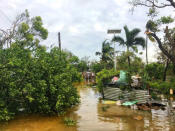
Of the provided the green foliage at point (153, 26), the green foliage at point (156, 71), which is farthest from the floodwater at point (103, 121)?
the green foliage at point (156, 71)

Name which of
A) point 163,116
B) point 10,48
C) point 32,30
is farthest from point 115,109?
point 32,30

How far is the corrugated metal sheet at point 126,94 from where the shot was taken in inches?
342

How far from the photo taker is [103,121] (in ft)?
22.5

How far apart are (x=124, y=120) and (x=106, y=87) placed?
3670 mm

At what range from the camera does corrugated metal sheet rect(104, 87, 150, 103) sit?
869cm

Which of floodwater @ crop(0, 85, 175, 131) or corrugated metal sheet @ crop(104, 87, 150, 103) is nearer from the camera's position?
floodwater @ crop(0, 85, 175, 131)

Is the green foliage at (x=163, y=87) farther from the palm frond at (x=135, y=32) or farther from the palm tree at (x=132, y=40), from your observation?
the palm frond at (x=135, y=32)

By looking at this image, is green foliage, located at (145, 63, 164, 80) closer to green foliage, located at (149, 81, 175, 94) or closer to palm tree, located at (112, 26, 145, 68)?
palm tree, located at (112, 26, 145, 68)

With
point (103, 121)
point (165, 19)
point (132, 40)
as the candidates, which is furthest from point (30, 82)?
point (132, 40)

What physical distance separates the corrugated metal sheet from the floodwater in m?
0.77

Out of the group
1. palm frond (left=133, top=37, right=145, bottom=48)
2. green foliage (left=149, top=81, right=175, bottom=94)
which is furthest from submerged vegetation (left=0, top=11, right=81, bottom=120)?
palm frond (left=133, top=37, right=145, bottom=48)

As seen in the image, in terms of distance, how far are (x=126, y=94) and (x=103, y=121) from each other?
2984mm

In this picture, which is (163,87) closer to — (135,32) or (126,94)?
(126,94)

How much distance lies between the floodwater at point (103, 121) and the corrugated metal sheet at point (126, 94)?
0.77 metres
